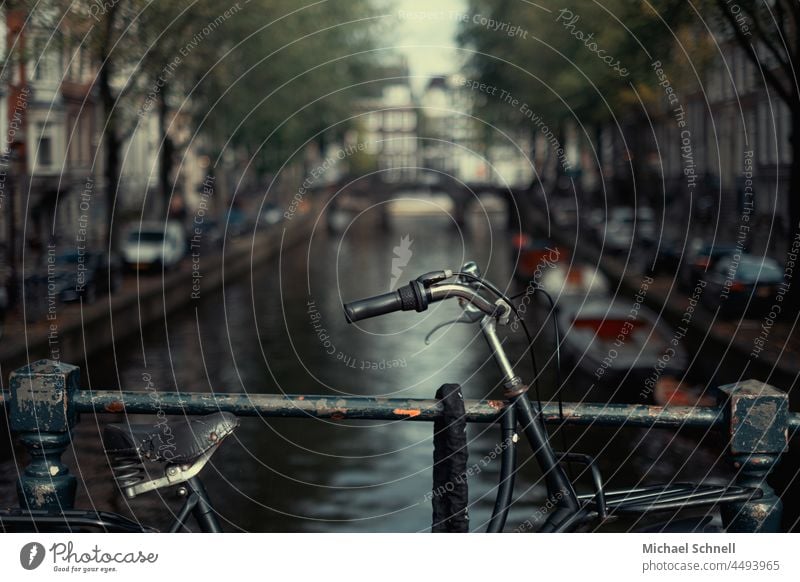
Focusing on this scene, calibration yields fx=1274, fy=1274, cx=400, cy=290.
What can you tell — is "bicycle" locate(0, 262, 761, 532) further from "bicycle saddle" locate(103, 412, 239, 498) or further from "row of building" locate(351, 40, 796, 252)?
"row of building" locate(351, 40, 796, 252)

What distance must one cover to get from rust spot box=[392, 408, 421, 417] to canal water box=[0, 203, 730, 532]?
617mm

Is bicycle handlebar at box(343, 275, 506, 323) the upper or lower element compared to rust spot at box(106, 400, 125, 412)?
upper

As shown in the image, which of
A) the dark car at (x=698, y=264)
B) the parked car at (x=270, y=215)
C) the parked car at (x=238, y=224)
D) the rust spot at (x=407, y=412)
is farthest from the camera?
the parked car at (x=270, y=215)

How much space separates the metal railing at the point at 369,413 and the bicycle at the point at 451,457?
115mm

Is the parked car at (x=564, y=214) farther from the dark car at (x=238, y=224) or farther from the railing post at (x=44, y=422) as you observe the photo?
the railing post at (x=44, y=422)

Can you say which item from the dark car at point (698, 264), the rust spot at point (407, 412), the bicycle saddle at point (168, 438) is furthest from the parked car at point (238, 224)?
the bicycle saddle at point (168, 438)

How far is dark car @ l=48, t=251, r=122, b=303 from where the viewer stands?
1321 inches

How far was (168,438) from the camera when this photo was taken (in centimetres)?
531

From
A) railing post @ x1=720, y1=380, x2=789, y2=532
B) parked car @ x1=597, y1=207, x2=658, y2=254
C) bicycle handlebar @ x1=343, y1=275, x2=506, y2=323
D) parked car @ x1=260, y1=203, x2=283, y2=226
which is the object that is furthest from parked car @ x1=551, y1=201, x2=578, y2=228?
bicycle handlebar @ x1=343, y1=275, x2=506, y2=323

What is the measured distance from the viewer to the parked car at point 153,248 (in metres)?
49.2

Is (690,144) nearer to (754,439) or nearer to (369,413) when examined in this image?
(754,439)

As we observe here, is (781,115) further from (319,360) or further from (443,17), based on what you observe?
(443,17)

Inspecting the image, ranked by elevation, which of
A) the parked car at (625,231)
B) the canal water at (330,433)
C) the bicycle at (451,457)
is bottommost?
the canal water at (330,433)

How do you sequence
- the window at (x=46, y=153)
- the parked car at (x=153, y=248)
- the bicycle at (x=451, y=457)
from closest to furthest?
1. the bicycle at (x=451, y=457)
2. the parked car at (x=153, y=248)
3. the window at (x=46, y=153)
